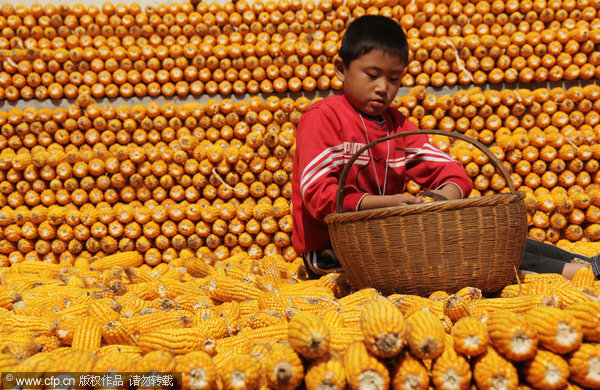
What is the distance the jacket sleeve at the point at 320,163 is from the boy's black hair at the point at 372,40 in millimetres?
433

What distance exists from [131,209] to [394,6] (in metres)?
4.80

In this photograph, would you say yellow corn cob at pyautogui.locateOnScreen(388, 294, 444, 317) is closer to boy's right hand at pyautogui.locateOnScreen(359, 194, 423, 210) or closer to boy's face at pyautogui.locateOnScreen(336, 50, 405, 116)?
boy's right hand at pyautogui.locateOnScreen(359, 194, 423, 210)

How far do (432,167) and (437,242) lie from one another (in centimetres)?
111

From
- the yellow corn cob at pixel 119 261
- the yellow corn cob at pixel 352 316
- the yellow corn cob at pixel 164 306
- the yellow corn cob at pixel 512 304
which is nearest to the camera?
the yellow corn cob at pixel 512 304

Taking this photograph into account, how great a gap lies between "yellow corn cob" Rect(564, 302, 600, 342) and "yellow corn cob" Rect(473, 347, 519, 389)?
0.29 m

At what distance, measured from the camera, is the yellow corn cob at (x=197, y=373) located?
1215 millimetres

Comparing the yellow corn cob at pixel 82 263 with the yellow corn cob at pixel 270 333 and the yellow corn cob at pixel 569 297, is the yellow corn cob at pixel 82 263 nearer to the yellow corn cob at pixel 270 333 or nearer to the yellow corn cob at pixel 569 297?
the yellow corn cob at pixel 270 333

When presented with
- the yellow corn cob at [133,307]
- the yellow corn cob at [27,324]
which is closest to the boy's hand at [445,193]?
the yellow corn cob at [133,307]

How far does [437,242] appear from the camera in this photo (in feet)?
6.06

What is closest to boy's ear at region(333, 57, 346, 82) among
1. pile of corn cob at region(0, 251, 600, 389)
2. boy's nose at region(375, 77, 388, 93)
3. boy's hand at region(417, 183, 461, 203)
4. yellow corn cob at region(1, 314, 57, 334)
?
boy's nose at region(375, 77, 388, 93)

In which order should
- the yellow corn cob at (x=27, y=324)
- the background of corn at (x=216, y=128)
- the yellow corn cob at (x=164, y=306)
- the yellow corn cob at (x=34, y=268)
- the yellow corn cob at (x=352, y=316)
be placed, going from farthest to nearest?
the yellow corn cob at (x=34, y=268) < the background of corn at (x=216, y=128) < the yellow corn cob at (x=164, y=306) < the yellow corn cob at (x=27, y=324) < the yellow corn cob at (x=352, y=316)

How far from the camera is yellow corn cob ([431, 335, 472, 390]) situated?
1.24m

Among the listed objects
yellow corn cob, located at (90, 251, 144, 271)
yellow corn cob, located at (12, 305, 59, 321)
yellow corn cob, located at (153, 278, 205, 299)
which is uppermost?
yellow corn cob, located at (12, 305, 59, 321)

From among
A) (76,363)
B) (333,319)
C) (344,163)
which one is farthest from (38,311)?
(344,163)
